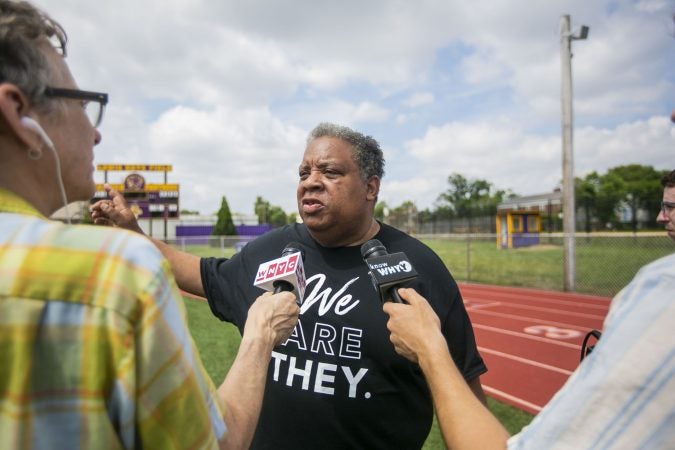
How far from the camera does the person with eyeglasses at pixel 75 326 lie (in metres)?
0.70

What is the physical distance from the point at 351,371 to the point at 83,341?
5.12 feet

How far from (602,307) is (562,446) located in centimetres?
1163

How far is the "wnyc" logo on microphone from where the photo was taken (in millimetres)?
1806

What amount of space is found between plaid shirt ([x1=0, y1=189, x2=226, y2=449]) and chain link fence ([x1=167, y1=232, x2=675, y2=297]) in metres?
12.4

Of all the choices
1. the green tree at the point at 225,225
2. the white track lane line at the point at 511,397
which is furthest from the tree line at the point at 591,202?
the white track lane line at the point at 511,397

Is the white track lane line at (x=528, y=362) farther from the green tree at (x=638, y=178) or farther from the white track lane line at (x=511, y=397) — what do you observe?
the green tree at (x=638, y=178)

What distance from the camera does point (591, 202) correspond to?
23.2m

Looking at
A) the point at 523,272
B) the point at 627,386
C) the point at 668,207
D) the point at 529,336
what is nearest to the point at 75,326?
the point at 627,386

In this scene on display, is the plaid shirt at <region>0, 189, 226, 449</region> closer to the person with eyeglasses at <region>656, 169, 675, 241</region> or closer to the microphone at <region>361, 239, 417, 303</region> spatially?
the microphone at <region>361, 239, 417, 303</region>

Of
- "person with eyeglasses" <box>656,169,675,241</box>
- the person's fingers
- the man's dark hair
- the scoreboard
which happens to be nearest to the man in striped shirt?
the person's fingers

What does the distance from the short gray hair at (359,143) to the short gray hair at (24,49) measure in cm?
175

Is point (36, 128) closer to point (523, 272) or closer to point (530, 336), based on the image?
point (530, 336)

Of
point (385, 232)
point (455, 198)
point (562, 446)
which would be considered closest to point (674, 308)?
point (562, 446)

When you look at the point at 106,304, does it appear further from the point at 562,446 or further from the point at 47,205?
the point at 562,446
